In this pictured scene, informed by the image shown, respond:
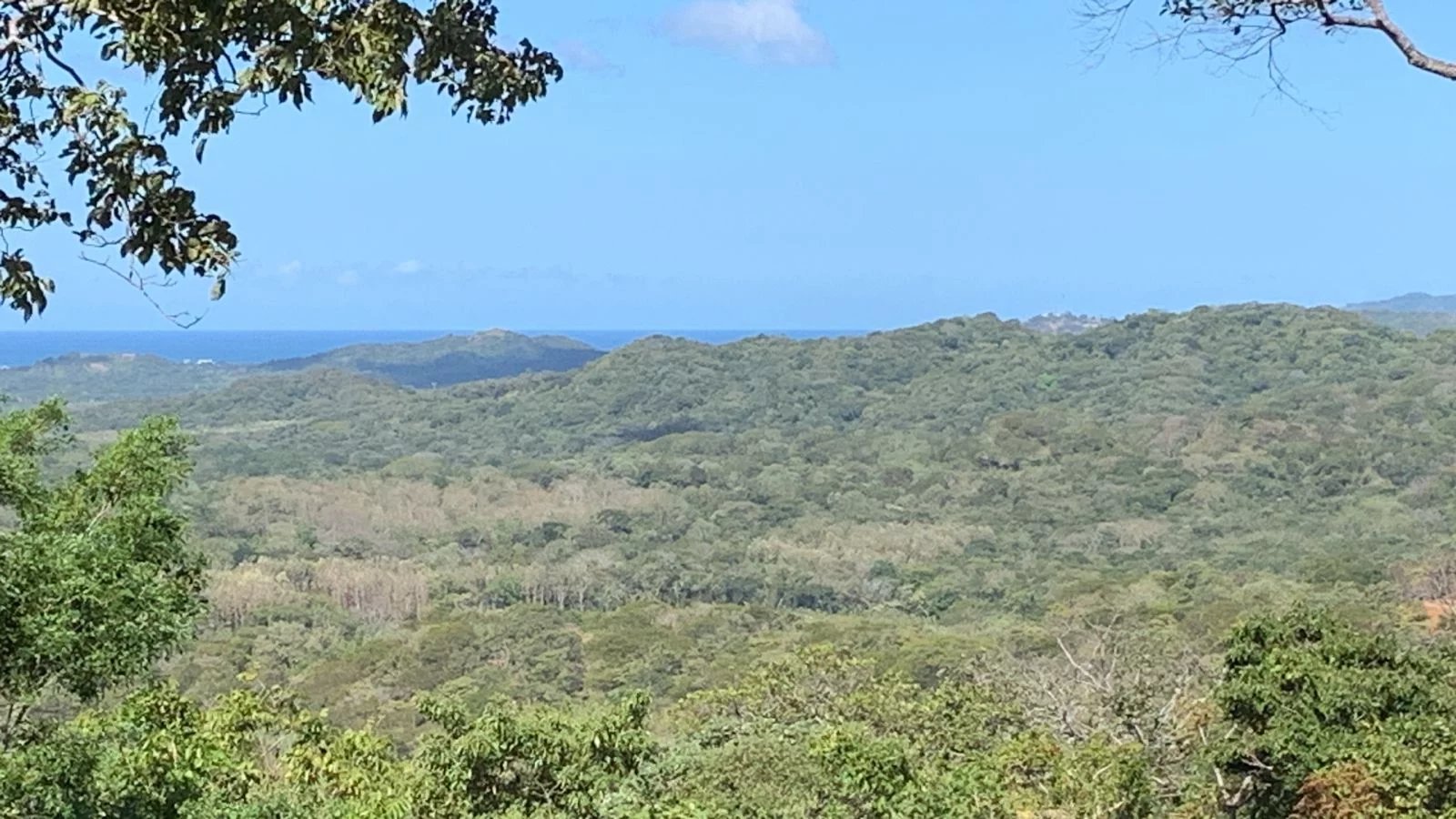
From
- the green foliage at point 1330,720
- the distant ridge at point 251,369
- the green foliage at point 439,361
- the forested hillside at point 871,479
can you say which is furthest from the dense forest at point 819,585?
the green foliage at point 439,361

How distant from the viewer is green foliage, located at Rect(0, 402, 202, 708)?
452 centimetres

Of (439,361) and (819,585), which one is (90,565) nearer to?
(819,585)

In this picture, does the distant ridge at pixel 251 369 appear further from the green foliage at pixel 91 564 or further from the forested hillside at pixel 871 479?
the green foliage at pixel 91 564

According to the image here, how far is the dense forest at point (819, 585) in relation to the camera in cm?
904

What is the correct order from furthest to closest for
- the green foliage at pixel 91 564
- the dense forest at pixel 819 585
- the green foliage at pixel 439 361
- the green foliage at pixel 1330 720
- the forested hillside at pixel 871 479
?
the green foliage at pixel 439 361 < the forested hillside at pixel 871 479 < the dense forest at pixel 819 585 < the green foliage at pixel 1330 720 < the green foliage at pixel 91 564

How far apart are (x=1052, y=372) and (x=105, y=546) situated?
4109 inches

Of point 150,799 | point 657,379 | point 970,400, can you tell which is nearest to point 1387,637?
point 150,799

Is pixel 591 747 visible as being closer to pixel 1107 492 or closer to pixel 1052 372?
pixel 1107 492

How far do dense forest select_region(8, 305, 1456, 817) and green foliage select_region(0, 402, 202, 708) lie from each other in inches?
3.3

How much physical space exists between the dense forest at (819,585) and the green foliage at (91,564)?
85mm

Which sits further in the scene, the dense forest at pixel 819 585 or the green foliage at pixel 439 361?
the green foliage at pixel 439 361

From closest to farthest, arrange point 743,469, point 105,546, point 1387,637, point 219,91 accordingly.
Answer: point 219,91, point 105,546, point 1387,637, point 743,469

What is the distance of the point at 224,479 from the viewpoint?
252ft

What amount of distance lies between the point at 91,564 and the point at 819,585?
50.0m
